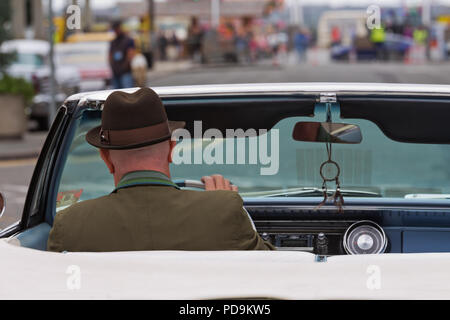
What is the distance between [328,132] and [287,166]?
34.4 feet

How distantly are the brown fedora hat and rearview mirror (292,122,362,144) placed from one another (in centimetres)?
109

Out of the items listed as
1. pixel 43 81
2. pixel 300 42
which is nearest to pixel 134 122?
pixel 43 81

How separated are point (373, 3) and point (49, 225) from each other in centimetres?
307

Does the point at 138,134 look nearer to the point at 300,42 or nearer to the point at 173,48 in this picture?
the point at 300,42

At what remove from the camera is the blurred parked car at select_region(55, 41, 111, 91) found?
21812 mm

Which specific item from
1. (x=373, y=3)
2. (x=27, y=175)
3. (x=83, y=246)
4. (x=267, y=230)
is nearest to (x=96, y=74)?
(x=27, y=175)

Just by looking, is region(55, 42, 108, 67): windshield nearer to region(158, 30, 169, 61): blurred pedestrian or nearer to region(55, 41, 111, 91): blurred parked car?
region(55, 41, 111, 91): blurred parked car

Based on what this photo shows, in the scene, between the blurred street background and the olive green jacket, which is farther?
the blurred street background

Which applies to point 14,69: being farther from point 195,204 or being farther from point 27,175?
point 195,204

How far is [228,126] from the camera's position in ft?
13.3

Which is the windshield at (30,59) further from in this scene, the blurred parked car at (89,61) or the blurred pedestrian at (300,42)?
the blurred pedestrian at (300,42)

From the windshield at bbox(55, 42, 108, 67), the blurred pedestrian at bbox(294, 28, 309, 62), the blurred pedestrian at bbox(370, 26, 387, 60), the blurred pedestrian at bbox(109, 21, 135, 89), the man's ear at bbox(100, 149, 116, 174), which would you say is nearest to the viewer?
the man's ear at bbox(100, 149, 116, 174)

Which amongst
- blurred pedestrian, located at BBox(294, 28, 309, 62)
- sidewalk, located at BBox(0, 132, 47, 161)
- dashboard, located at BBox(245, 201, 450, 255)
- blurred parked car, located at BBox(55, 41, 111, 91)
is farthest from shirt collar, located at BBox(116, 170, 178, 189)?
blurred pedestrian, located at BBox(294, 28, 309, 62)

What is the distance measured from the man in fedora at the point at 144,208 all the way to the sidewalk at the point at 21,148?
1283 cm
